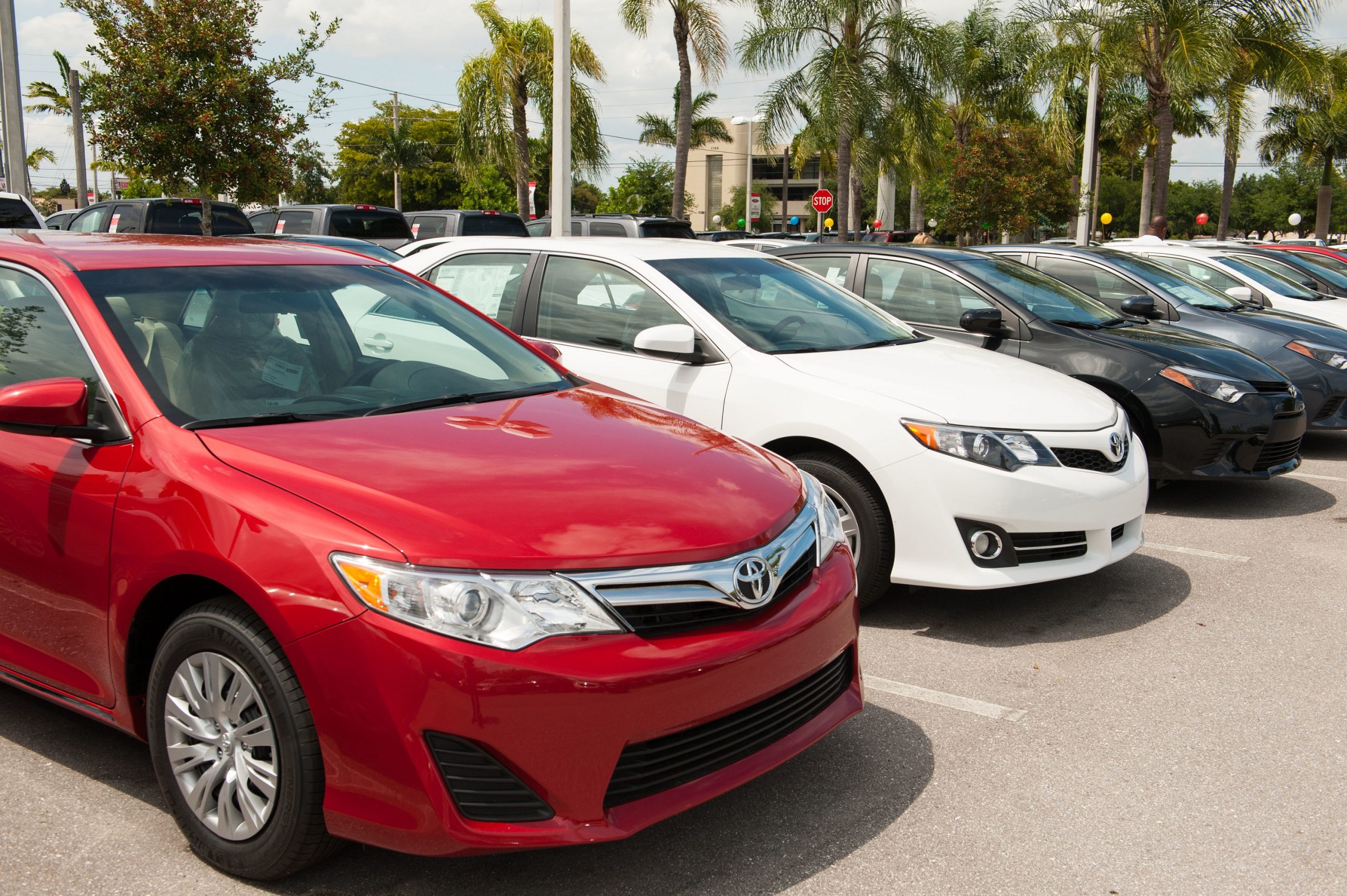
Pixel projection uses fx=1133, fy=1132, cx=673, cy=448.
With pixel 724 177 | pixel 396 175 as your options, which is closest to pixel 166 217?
pixel 396 175

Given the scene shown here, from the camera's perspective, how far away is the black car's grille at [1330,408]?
9117 millimetres

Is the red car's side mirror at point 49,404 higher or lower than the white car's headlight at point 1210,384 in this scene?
higher

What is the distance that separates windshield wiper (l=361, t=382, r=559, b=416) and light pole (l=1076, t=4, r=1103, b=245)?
20.6 meters

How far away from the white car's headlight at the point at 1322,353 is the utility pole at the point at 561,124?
8.38 metres

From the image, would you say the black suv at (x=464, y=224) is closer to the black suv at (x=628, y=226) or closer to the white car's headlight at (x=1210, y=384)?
the black suv at (x=628, y=226)

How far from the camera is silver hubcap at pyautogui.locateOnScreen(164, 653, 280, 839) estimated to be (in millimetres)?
2689

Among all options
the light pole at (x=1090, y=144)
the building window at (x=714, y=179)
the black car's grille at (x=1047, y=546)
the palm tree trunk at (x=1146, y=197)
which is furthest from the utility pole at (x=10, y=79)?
the building window at (x=714, y=179)

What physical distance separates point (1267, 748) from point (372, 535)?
9.87 feet

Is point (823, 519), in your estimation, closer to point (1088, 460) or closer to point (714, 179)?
point (1088, 460)

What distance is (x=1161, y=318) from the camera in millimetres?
9328

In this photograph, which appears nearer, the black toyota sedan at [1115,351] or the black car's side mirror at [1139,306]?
the black toyota sedan at [1115,351]

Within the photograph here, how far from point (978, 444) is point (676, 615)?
7.85ft

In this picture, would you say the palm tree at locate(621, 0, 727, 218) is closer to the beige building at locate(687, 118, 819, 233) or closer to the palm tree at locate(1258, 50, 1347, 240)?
the palm tree at locate(1258, 50, 1347, 240)

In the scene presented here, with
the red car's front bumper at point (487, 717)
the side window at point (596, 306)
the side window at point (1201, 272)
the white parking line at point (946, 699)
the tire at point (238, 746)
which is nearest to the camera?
the red car's front bumper at point (487, 717)
